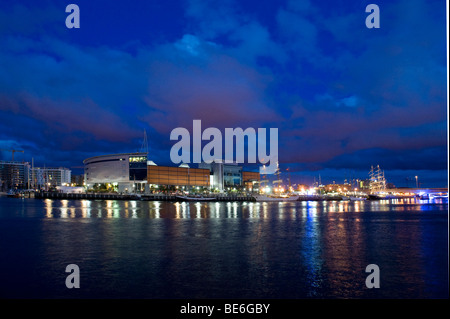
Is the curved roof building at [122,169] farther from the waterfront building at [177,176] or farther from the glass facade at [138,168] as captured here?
the waterfront building at [177,176]

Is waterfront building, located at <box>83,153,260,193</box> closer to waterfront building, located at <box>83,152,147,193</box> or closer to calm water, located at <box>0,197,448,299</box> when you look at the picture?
waterfront building, located at <box>83,152,147,193</box>

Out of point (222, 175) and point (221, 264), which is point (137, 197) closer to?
point (222, 175)

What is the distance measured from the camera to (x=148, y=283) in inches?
610

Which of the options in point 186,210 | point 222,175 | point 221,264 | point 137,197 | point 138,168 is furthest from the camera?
point 222,175

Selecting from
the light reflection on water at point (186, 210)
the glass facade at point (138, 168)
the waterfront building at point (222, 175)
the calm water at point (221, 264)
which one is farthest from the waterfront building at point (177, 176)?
the calm water at point (221, 264)

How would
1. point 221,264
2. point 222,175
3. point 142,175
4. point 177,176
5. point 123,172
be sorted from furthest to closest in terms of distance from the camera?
1. point 222,175
2. point 177,176
3. point 123,172
4. point 142,175
5. point 221,264

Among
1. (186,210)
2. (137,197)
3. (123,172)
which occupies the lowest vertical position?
(137,197)

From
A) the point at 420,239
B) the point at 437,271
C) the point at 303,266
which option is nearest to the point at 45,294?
the point at 303,266

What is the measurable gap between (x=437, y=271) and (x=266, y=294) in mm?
10132

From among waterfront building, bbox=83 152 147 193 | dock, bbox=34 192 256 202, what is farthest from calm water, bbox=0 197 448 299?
waterfront building, bbox=83 152 147 193

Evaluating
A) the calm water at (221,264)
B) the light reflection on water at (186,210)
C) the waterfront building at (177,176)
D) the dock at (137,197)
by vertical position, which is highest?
the waterfront building at (177,176)

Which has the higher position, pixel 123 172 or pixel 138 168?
pixel 138 168

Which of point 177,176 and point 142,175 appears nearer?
point 142,175

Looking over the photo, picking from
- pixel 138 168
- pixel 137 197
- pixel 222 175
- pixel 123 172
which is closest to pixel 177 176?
pixel 138 168
